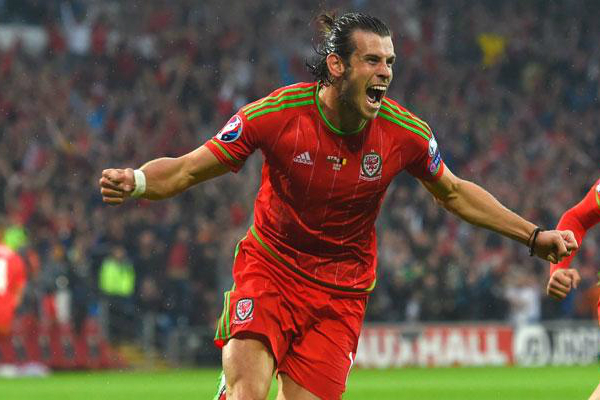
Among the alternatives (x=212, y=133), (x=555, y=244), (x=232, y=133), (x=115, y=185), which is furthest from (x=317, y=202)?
(x=212, y=133)

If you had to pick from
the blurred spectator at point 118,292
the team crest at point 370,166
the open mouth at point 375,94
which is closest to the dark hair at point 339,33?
the open mouth at point 375,94

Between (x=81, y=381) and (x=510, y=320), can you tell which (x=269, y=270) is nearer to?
(x=81, y=381)

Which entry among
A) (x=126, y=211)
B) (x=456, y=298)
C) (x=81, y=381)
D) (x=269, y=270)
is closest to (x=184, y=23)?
(x=126, y=211)

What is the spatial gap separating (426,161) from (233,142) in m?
1.02

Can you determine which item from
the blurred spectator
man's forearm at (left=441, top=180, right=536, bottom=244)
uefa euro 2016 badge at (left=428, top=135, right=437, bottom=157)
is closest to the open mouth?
uefa euro 2016 badge at (left=428, top=135, right=437, bottom=157)

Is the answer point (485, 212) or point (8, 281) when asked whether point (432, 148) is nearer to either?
point (485, 212)

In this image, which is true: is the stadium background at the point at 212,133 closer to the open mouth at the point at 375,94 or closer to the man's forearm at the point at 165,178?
the man's forearm at the point at 165,178

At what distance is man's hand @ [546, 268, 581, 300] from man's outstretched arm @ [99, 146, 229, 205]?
76.6 inches

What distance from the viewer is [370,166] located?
21.6 feet

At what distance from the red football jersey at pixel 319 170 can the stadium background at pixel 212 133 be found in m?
12.5

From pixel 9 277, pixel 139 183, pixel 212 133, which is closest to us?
pixel 139 183

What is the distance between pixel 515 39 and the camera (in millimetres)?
27906

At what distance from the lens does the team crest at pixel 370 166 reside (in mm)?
6574

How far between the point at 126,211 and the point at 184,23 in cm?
681
